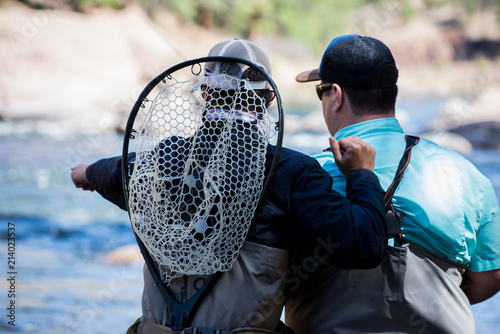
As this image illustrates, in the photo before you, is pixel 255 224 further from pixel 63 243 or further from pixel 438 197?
pixel 63 243

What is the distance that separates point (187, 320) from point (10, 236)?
6.34 metres

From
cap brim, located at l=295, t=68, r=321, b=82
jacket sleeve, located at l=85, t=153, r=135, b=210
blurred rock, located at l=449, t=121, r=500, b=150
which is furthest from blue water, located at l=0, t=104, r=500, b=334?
cap brim, located at l=295, t=68, r=321, b=82

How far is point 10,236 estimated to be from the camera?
284 inches

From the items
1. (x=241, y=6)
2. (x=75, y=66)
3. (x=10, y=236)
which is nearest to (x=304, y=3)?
(x=241, y=6)

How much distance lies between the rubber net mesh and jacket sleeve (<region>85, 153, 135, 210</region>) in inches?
7.8

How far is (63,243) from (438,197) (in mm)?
6852

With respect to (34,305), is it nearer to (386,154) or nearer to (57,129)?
(386,154)

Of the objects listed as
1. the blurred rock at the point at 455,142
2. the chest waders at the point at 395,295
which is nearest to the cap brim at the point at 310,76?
the chest waders at the point at 395,295

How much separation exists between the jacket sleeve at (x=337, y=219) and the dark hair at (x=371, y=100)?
0.32 m

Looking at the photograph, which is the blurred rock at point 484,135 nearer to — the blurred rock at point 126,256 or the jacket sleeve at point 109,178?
the blurred rock at point 126,256

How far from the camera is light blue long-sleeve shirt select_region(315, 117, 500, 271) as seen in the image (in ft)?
5.26

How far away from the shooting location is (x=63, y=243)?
307 inches

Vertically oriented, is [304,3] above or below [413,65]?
above

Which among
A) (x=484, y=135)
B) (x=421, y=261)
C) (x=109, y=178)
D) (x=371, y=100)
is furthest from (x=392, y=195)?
(x=484, y=135)
